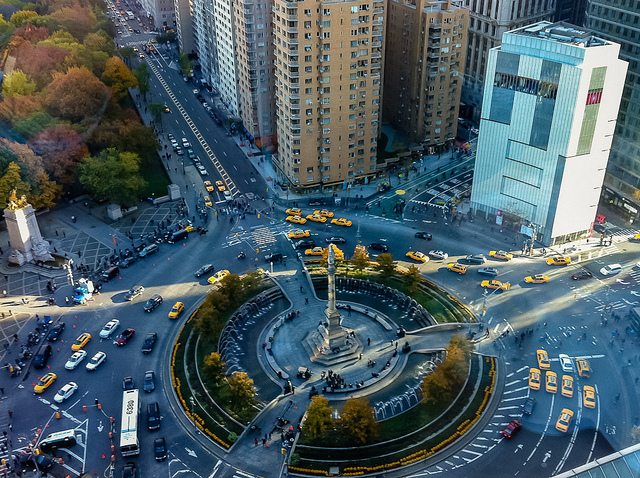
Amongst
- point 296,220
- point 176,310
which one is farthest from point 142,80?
point 176,310

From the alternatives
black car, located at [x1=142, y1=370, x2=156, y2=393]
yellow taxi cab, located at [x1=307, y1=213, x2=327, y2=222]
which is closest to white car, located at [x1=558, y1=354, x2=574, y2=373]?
yellow taxi cab, located at [x1=307, y1=213, x2=327, y2=222]

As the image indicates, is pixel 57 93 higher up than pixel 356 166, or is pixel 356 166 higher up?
pixel 57 93

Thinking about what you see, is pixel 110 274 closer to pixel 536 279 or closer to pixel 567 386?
pixel 536 279

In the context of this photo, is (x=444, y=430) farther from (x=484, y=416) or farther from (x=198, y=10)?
(x=198, y=10)

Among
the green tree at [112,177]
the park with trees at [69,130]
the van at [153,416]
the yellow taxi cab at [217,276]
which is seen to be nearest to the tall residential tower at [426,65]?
the park with trees at [69,130]

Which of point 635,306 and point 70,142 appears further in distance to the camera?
point 70,142

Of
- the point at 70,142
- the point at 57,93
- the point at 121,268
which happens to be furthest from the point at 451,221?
the point at 57,93

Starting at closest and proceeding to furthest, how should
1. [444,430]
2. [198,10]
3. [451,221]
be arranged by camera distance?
[444,430] → [451,221] → [198,10]
